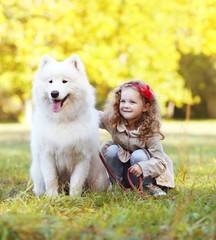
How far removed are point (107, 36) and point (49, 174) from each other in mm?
12860

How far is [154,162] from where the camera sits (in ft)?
10.6

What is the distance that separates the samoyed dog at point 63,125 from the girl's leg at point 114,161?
245 millimetres

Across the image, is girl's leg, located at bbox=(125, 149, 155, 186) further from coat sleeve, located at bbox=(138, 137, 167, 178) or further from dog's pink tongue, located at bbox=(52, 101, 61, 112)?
dog's pink tongue, located at bbox=(52, 101, 61, 112)

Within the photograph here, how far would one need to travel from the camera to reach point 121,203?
8.81 ft

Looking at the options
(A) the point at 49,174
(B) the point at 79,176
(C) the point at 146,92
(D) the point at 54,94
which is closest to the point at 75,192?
(B) the point at 79,176

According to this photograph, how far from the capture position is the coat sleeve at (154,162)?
320cm

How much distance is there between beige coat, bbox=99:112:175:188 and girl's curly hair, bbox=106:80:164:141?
5 centimetres

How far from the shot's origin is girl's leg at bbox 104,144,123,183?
3.43 m

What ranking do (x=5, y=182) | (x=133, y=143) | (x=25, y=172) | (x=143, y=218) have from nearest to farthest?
(x=143, y=218), (x=133, y=143), (x=5, y=182), (x=25, y=172)

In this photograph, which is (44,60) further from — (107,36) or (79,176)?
(107,36)

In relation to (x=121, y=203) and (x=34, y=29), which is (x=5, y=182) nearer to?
(x=121, y=203)

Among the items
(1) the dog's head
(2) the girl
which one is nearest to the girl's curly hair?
(2) the girl

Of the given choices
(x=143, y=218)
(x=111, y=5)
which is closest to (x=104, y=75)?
(x=111, y=5)

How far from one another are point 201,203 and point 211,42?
13.9 metres
